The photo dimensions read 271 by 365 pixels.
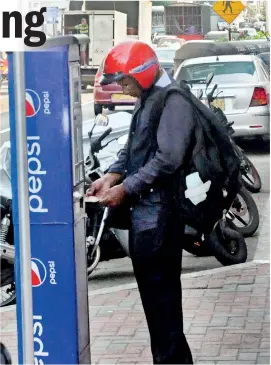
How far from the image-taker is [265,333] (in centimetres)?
576

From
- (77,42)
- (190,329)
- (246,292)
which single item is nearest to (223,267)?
(246,292)

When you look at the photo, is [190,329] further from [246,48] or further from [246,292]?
[246,48]

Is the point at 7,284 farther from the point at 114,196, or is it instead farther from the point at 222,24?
the point at 222,24

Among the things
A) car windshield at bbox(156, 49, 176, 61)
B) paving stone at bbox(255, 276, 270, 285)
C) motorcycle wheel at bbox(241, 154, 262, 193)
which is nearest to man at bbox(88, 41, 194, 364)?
paving stone at bbox(255, 276, 270, 285)

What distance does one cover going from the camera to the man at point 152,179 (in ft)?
14.8

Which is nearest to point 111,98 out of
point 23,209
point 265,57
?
point 23,209

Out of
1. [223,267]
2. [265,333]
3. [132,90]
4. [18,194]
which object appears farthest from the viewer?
[223,267]

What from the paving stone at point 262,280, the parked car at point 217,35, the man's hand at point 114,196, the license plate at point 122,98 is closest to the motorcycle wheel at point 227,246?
the paving stone at point 262,280

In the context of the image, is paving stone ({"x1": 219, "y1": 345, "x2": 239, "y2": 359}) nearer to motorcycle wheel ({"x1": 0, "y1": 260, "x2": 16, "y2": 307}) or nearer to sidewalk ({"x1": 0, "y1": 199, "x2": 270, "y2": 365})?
sidewalk ({"x1": 0, "y1": 199, "x2": 270, "y2": 365})

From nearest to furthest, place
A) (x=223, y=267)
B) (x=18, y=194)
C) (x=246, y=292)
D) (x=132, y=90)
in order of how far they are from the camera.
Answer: (x=18, y=194) → (x=132, y=90) → (x=246, y=292) → (x=223, y=267)

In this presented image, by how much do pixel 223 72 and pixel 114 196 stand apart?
10.3 m

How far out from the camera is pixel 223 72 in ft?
48.1

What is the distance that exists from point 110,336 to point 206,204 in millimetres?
1563

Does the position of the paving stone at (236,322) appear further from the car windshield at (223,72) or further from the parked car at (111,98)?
the car windshield at (223,72)
